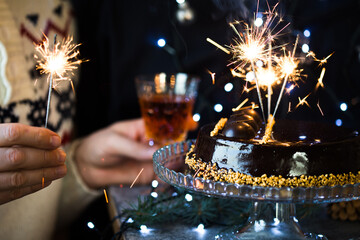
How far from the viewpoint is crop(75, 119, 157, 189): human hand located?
142 cm

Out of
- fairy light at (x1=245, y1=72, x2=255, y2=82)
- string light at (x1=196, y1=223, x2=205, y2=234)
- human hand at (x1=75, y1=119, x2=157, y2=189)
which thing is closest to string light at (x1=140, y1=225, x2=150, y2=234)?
string light at (x1=196, y1=223, x2=205, y2=234)

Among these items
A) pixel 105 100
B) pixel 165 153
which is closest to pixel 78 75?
pixel 105 100

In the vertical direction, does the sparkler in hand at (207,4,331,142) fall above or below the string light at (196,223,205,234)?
above

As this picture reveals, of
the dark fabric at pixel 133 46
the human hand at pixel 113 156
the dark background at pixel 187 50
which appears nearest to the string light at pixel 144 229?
the human hand at pixel 113 156

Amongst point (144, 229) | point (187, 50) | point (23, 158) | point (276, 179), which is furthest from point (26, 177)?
point (187, 50)

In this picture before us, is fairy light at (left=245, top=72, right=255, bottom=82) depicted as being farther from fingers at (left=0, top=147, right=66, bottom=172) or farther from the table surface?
fingers at (left=0, top=147, right=66, bottom=172)

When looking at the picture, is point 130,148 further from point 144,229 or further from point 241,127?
point 241,127

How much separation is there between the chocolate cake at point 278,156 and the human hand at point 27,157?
33cm

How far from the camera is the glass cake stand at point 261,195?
818mm

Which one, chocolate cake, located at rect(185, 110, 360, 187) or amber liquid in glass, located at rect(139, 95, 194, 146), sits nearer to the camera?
chocolate cake, located at rect(185, 110, 360, 187)

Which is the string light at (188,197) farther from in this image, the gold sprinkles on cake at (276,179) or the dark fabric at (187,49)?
the dark fabric at (187,49)

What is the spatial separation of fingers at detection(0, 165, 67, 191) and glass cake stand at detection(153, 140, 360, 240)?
24cm

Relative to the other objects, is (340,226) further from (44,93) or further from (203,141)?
(44,93)

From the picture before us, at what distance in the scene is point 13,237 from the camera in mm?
1307
